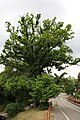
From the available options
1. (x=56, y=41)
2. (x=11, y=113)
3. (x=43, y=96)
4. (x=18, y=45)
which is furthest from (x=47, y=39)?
(x=11, y=113)

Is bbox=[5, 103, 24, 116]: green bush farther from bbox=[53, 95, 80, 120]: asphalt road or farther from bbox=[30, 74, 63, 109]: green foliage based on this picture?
bbox=[53, 95, 80, 120]: asphalt road

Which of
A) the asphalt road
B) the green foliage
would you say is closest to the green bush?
the green foliage

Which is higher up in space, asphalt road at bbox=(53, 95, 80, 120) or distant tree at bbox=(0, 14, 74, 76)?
distant tree at bbox=(0, 14, 74, 76)

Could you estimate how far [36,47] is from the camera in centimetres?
5322

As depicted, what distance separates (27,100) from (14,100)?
5051mm

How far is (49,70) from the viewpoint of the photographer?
55.4 metres

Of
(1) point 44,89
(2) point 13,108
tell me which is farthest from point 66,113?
(2) point 13,108

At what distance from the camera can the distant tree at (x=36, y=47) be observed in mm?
53188

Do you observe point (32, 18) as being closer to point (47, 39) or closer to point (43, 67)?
point (47, 39)

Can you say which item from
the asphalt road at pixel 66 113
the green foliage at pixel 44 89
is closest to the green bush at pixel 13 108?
the green foliage at pixel 44 89

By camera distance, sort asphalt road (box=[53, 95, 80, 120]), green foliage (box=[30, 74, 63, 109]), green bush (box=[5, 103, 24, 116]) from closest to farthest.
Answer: asphalt road (box=[53, 95, 80, 120]), green foliage (box=[30, 74, 63, 109]), green bush (box=[5, 103, 24, 116])

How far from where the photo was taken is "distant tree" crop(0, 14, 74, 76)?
5319cm

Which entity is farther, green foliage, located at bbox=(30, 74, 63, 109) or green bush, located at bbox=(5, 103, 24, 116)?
green bush, located at bbox=(5, 103, 24, 116)

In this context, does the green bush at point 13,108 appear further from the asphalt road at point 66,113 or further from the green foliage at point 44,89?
the asphalt road at point 66,113
